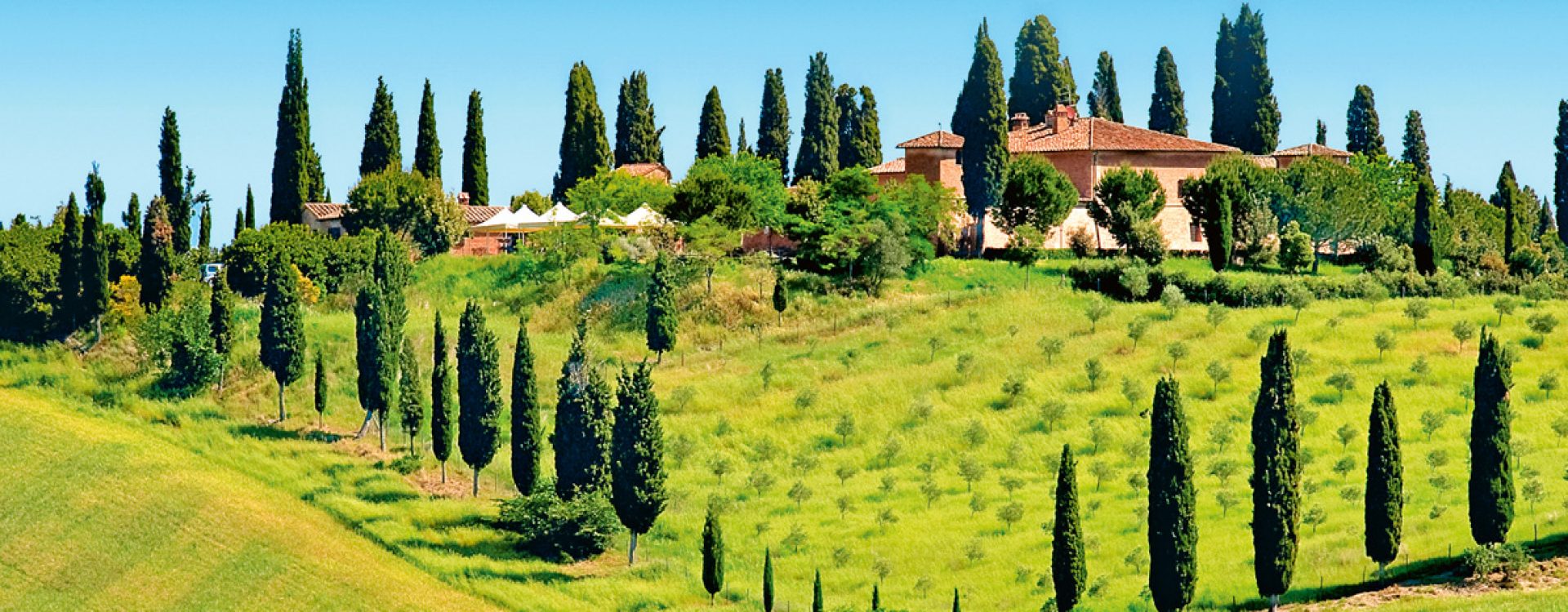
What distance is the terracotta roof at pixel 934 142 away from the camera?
104 metres

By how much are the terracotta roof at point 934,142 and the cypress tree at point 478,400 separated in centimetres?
3854

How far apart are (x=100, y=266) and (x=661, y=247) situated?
22592 millimetres

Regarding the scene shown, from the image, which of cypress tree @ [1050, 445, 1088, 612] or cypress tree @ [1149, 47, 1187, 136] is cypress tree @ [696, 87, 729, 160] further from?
cypress tree @ [1050, 445, 1088, 612]

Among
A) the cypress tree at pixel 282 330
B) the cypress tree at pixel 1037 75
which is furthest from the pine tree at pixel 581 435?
the cypress tree at pixel 1037 75

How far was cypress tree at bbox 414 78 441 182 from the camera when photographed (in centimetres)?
10681

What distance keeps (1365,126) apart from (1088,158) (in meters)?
26.4

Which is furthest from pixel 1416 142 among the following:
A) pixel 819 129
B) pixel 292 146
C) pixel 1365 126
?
pixel 292 146

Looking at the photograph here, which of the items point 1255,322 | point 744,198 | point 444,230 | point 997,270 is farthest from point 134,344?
point 1255,322

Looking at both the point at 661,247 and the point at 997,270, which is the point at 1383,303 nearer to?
the point at 997,270

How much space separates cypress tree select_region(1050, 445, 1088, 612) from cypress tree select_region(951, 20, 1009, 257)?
42858mm

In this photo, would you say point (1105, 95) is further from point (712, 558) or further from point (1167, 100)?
point (712, 558)

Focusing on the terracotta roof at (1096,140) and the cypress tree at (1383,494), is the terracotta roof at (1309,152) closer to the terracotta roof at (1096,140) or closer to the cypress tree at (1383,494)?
the terracotta roof at (1096,140)

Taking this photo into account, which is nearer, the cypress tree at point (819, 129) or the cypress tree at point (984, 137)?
the cypress tree at point (984, 137)

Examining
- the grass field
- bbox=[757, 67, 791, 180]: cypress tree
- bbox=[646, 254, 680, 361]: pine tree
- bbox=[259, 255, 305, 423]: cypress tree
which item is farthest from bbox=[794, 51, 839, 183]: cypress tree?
bbox=[259, 255, 305, 423]: cypress tree
